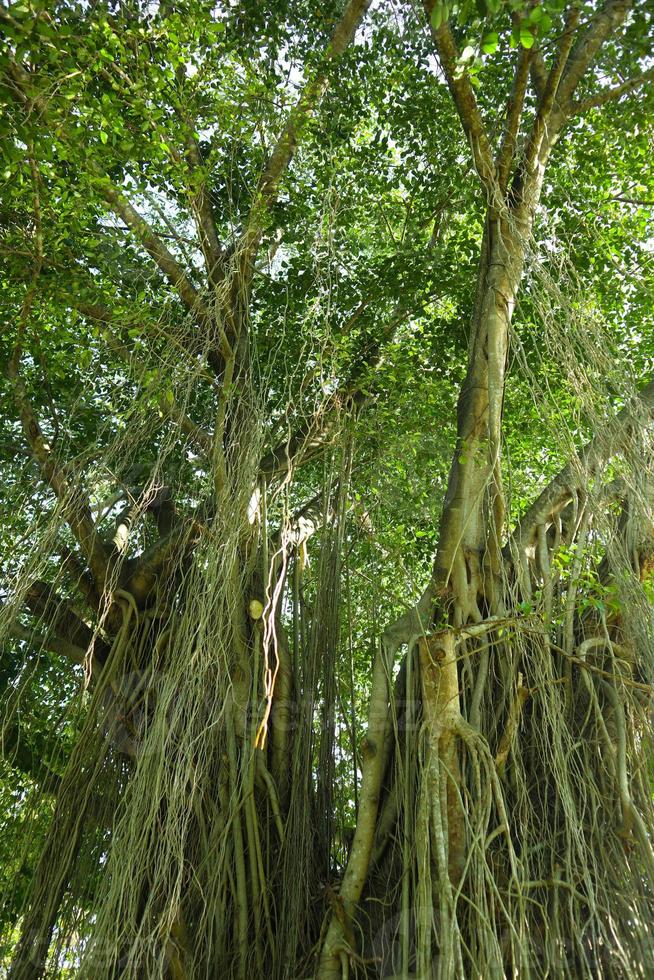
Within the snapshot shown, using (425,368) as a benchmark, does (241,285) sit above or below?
below

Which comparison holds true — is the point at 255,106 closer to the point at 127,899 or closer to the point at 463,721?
the point at 463,721

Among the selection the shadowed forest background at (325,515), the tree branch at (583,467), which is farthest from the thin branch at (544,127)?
the tree branch at (583,467)

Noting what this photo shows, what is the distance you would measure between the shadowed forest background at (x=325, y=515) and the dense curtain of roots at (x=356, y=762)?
14 mm

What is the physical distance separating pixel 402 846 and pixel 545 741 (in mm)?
550

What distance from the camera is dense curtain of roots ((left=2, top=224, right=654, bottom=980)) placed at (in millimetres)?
2336

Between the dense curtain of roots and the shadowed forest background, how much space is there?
14mm

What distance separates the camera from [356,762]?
3164 millimetres

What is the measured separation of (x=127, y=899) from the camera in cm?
240

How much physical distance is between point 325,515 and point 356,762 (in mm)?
972

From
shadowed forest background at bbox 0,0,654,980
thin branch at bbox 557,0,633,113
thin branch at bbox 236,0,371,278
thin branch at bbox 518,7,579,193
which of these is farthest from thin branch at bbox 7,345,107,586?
thin branch at bbox 557,0,633,113

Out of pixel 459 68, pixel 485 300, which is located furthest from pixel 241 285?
pixel 459 68

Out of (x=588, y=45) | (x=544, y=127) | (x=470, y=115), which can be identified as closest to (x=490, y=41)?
(x=470, y=115)

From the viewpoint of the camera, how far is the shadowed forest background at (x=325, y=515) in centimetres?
246

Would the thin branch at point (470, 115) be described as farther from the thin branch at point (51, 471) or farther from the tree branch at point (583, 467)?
the thin branch at point (51, 471)
